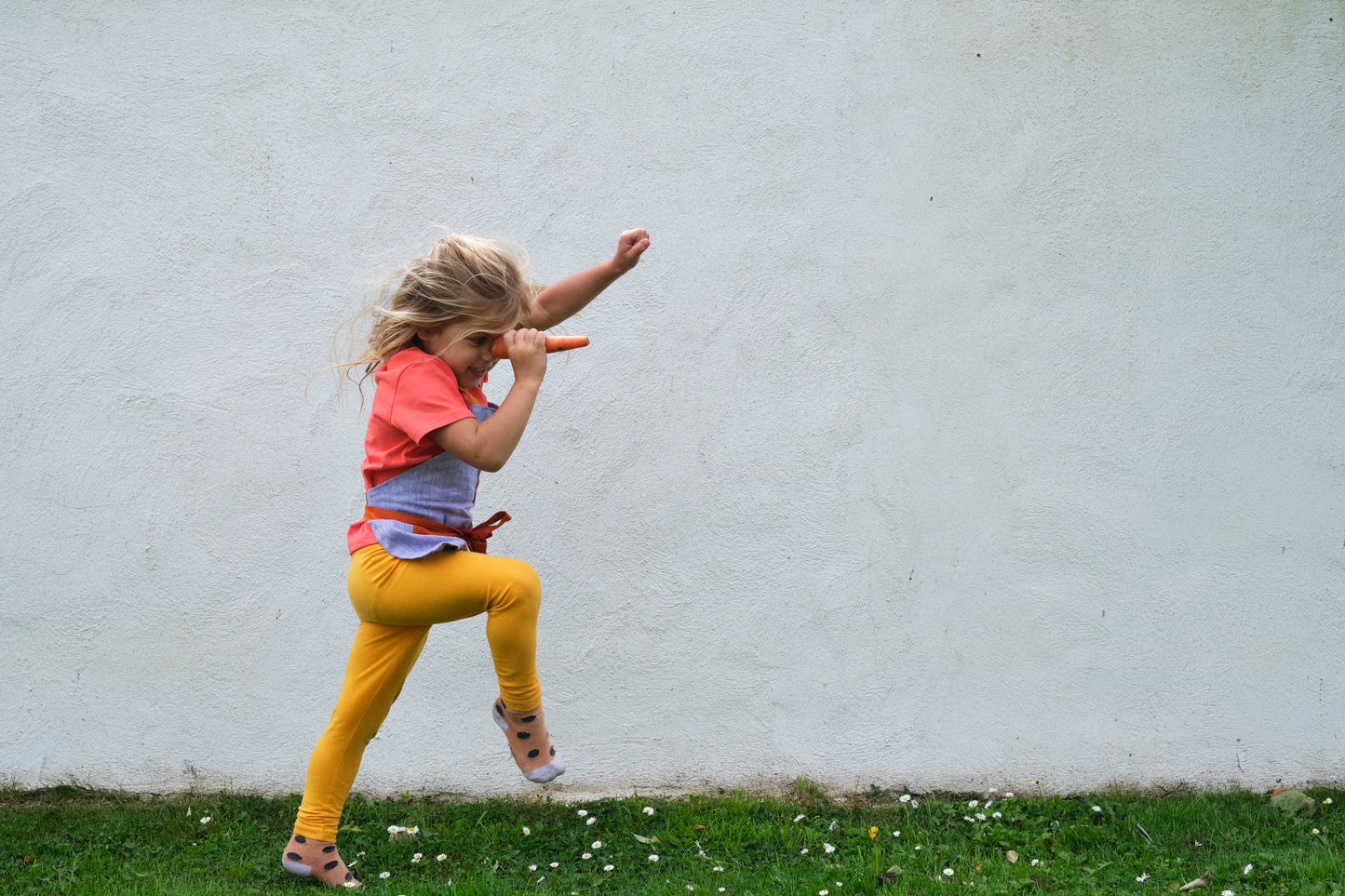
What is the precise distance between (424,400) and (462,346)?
0.72 feet

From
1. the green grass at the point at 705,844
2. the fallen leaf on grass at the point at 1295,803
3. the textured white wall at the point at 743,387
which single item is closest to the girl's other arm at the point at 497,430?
the textured white wall at the point at 743,387

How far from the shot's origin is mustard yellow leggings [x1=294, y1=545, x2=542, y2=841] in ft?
Answer: 9.18

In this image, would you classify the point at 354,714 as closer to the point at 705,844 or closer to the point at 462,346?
the point at 462,346

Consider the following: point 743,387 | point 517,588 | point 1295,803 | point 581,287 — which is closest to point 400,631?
point 517,588

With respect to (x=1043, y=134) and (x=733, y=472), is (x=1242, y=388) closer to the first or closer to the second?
(x=1043, y=134)

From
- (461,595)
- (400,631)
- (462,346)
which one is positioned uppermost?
(462,346)

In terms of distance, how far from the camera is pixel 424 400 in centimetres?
270

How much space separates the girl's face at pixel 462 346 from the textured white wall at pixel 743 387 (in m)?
1.00

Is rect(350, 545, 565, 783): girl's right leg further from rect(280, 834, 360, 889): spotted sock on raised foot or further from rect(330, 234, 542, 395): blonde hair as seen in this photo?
rect(280, 834, 360, 889): spotted sock on raised foot

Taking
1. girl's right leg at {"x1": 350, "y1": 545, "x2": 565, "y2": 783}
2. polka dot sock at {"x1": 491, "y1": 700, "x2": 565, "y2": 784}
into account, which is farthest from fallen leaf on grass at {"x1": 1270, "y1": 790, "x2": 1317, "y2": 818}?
girl's right leg at {"x1": 350, "y1": 545, "x2": 565, "y2": 783}

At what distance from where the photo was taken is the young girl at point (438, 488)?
2727mm

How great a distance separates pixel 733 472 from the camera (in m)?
3.93

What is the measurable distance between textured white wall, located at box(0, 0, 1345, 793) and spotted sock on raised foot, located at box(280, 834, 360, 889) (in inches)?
34.5

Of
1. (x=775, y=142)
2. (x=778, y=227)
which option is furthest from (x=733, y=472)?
(x=775, y=142)
